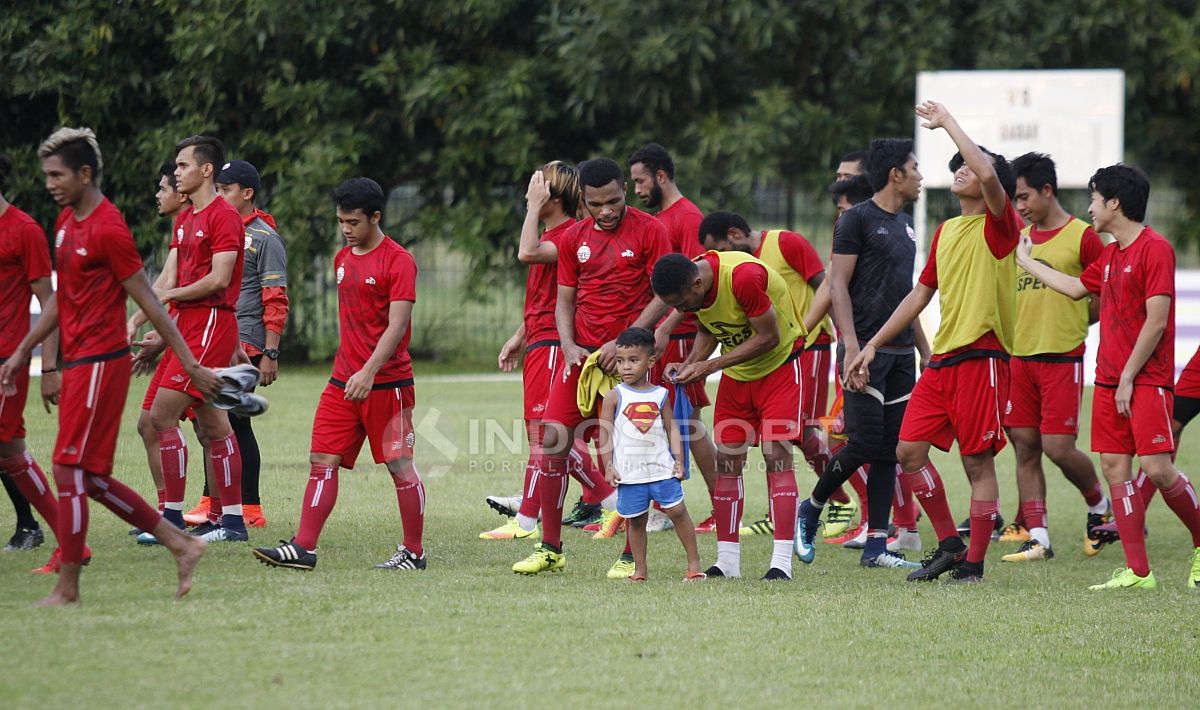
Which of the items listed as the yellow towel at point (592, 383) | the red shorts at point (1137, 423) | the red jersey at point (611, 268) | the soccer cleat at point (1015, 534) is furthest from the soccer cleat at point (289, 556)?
the soccer cleat at point (1015, 534)

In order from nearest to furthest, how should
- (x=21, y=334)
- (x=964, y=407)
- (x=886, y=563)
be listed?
(x=21, y=334) → (x=964, y=407) → (x=886, y=563)

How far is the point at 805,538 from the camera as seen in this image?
857 cm

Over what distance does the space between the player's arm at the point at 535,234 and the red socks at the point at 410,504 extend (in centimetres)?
148

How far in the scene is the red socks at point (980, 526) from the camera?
767cm

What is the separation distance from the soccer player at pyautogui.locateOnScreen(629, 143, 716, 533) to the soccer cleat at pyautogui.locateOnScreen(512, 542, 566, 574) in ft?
3.75

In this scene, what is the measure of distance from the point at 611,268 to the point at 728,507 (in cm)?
148

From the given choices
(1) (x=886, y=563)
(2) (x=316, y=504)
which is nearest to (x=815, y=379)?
(1) (x=886, y=563)

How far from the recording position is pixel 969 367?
7.63 m

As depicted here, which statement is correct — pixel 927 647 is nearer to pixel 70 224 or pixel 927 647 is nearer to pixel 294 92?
pixel 70 224

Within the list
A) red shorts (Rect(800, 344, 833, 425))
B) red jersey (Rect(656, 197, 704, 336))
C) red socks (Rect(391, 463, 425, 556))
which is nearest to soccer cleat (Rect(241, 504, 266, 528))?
red socks (Rect(391, 463, 425, 556))

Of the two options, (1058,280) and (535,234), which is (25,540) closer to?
(535,234)

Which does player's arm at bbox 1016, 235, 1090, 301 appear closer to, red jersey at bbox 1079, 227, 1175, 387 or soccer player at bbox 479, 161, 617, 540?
red jersey at bbox 1079, 227, 1175, 387

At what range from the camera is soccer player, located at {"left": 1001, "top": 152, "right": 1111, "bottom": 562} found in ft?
27.7

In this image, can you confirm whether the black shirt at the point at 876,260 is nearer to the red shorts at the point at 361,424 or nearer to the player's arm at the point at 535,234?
the player's arm at the point at 535,234
